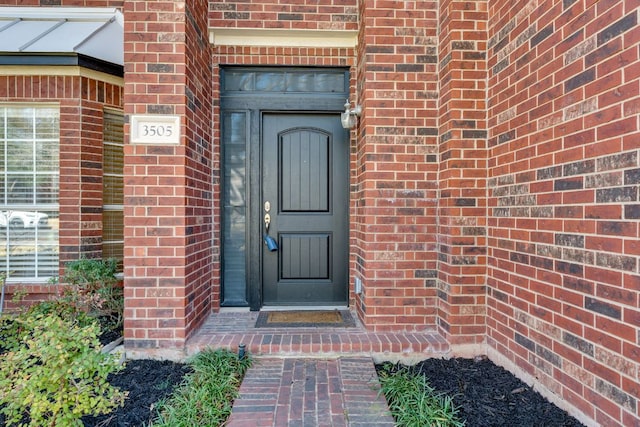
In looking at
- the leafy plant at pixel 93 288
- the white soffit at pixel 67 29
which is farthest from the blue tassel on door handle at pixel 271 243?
the white soffit at pixel 67 29

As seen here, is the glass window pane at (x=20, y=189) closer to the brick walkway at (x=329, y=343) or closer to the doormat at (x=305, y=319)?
the brick walkway at (x=329, y=343)

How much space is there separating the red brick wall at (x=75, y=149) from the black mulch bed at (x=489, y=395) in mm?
3580

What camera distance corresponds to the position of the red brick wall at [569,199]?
162cm

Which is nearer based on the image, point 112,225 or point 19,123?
point 19,123

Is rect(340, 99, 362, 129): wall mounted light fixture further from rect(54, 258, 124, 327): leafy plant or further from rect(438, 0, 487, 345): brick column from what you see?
rect(54, 258, 124, 327): leafy plant

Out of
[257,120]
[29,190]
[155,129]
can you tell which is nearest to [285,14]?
[257,120]

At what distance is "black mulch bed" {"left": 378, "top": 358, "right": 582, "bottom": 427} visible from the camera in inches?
77.5

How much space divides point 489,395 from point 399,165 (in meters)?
1.82

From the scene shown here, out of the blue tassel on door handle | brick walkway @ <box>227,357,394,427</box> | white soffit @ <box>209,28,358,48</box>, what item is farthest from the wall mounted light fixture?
brick walkway @ <box>227,357,394,427</box>

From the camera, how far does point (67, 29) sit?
3473 millimetres

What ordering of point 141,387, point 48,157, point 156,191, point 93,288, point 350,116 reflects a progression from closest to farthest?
point 141,387 < point 156,191 < point 93,288 < point 350,116 < point 48,157

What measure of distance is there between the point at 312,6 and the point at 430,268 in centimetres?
278

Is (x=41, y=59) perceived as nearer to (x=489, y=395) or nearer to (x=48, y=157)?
(x=48, y=157)

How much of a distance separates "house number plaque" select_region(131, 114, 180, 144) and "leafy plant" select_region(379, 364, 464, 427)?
2.42 meters
